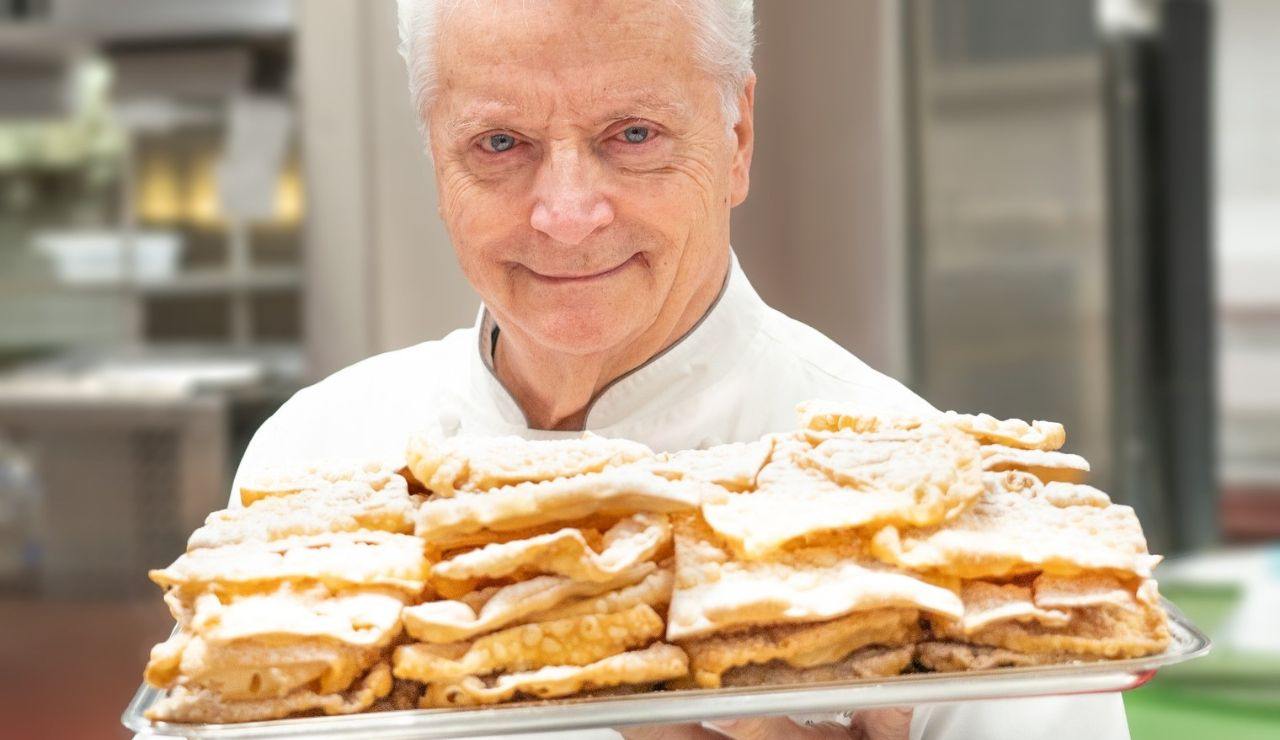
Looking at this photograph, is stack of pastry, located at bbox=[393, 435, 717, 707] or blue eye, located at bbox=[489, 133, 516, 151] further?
blue eye, located at bbox=[489, 133, 516, 151]

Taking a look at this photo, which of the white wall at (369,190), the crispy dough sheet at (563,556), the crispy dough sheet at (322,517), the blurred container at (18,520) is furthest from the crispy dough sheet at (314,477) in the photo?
the blurred container at (18,520)

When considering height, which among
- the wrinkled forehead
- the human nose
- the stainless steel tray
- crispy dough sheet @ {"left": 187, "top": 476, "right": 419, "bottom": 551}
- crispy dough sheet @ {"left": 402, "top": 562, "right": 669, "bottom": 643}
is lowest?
the stainless steel tray

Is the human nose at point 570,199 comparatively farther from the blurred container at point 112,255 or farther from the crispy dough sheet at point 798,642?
the blurred container at point 112,255

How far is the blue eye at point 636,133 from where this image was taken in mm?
1158

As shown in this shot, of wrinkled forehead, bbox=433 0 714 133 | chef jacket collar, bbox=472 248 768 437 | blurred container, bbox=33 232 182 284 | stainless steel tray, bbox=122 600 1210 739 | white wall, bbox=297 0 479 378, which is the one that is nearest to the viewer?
stainless steel tray, bbox=122 600 1210 739

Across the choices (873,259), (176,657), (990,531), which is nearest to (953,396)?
(873,259)

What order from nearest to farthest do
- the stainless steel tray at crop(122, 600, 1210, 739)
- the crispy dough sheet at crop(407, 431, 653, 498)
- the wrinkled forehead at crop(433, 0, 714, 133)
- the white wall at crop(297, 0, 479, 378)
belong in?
the stainless steel tray at crop(122, 600, 1210, 739) → the crispy dough sheet at crop(407, 431, 653, 498) → the wrinkled forehead at crop(433, 0, 714, 133) → the white wall at crop(297, 0, 479, 378)

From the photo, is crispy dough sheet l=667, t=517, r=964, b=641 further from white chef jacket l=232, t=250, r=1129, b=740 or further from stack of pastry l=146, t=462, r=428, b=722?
A: white chef jacket l=232, t=250, r=1129, b=740

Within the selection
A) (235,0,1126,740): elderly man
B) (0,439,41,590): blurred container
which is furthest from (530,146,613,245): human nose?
(0,439,41,590): blurred container

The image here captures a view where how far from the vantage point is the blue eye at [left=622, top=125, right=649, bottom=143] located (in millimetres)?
1158

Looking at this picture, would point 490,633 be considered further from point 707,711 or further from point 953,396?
point 953,396

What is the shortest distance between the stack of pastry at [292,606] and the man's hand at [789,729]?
0.18m

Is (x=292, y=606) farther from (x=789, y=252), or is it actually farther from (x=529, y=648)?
(x=789, y=252)

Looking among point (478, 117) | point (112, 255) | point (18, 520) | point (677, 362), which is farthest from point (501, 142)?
point (18, 520)
